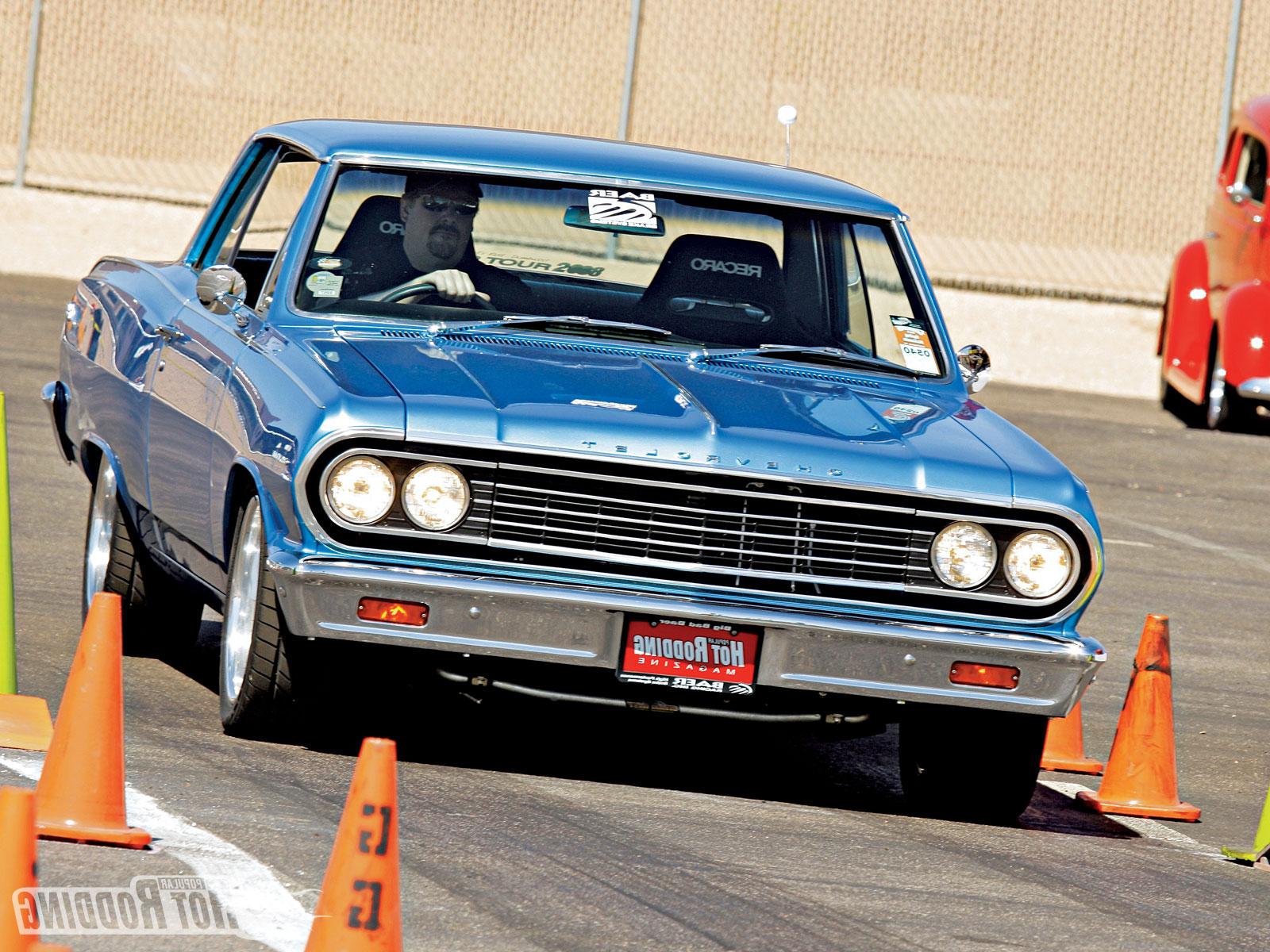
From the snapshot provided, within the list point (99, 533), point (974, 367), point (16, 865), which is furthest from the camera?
point (99, 533)

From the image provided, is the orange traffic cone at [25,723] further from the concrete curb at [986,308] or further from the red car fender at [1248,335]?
the concrete curb at [986,308]

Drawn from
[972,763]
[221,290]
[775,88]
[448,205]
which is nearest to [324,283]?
[221,290]

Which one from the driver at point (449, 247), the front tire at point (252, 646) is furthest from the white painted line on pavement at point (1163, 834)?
the front tire at point (252, 646)

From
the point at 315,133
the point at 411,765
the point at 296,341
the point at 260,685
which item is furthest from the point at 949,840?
the point at 315,133

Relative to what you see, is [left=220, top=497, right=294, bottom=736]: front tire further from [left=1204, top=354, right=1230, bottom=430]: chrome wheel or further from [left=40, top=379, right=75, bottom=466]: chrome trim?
[left=1204, top=354, right=1230, bottom=430]: chrome wheel

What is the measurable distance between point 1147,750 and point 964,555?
120cm

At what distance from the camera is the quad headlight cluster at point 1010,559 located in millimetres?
6305

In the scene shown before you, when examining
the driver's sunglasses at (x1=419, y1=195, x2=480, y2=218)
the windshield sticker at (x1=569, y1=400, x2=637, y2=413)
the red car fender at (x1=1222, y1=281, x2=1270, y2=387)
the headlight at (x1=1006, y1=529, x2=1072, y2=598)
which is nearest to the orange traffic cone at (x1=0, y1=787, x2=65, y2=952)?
the windshield sticker at (x1=569, y1=400, x2=637, y2=413)

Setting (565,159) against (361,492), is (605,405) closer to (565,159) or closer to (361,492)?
(361,492)

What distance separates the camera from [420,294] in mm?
7168

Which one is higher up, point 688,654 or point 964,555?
point 964,555

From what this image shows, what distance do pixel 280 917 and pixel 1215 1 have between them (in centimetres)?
2069

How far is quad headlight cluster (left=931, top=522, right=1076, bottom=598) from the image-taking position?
6.30 m

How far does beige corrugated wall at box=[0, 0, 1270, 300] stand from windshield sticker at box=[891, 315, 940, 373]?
15867 mm
